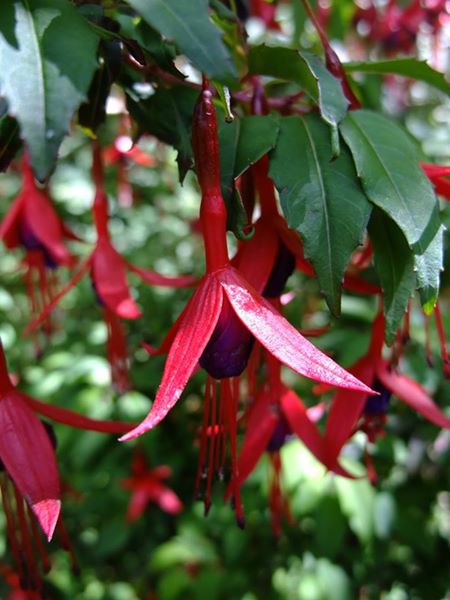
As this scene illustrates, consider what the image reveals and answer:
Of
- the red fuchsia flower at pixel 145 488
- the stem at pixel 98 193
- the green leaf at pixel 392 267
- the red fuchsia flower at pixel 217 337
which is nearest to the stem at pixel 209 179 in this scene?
the red fuchsia flower at pixel 217 337

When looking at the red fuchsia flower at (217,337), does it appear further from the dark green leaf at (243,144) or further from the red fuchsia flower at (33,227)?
the red fuchsia flower at (33,227)

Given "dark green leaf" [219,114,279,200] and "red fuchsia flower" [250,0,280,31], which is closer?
"dark green leaf" [219,114,279,200]

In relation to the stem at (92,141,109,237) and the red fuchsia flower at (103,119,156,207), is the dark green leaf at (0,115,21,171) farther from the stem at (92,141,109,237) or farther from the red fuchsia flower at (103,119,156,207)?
the red fuchsia flower at (103,119,156,207)

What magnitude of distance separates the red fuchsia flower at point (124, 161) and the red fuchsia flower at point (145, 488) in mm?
612

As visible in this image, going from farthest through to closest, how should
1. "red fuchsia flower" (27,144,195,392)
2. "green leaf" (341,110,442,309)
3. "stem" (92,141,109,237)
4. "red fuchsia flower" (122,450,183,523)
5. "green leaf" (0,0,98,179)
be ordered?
"red fuchsia flower" (122,450,183,523) < "stem" (92,141,109,237) < "red fuchsia flower" (27,144,195,392) < "green leaf" (341,110,442,309) < "green leaf" (0,0,98,179)

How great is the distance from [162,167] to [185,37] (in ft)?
4.60

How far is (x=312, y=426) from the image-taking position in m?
0.65

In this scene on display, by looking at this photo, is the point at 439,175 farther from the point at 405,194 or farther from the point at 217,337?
the point at 217,337

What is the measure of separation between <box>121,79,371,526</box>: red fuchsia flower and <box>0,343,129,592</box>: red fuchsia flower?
7 cm

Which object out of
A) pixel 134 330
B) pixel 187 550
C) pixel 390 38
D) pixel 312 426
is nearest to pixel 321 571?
pixel 187 550

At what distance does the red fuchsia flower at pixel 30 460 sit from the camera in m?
0.48

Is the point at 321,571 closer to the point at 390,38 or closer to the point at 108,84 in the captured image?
the point at 108,84

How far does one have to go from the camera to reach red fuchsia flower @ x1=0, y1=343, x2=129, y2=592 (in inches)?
18.8

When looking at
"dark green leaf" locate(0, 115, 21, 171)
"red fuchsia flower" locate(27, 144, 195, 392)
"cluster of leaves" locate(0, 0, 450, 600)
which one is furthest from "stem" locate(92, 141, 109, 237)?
"dark green leaf" locate(0, 115, 21, 171)
